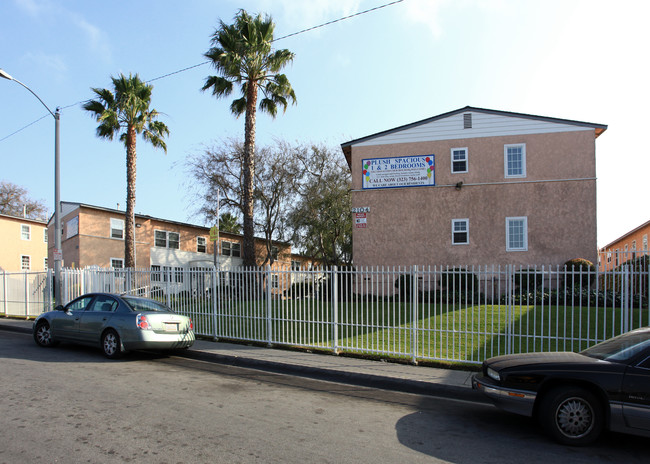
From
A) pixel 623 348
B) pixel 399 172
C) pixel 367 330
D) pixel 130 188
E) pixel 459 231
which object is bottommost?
pixel 367 330

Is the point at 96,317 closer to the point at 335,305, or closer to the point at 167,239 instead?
the point at 335,305

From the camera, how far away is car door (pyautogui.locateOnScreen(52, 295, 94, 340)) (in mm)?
10164

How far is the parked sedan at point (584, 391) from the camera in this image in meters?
4.62

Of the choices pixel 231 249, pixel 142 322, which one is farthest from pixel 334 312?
pixel 231 249

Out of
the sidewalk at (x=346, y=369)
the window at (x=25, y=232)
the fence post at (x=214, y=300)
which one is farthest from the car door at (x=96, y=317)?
the window at (x=25, y=232)

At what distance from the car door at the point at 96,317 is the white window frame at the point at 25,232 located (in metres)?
32.4

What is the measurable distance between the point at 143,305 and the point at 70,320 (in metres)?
1.82

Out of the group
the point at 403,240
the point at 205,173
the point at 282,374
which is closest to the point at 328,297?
the point at 282,374

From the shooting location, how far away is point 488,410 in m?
6.29

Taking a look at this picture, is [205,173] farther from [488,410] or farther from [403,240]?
[488,410]

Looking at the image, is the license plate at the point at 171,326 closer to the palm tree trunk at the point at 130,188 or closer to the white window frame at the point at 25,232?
the palm tree trunk at the point at 130,188

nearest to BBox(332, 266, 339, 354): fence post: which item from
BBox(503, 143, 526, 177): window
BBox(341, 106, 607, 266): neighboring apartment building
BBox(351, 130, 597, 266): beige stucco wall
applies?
BBox(351, 130, 597, 266): beige stucco wall

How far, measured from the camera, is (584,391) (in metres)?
4.90

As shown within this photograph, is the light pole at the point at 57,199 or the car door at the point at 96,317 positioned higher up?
the light pole at the point at 57,199
